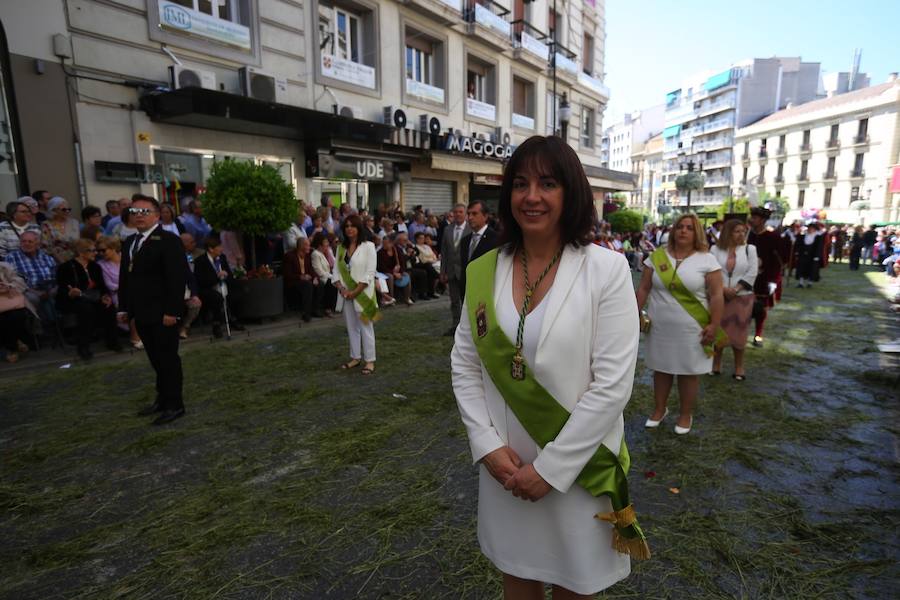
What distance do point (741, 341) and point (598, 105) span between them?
25273 millimetres

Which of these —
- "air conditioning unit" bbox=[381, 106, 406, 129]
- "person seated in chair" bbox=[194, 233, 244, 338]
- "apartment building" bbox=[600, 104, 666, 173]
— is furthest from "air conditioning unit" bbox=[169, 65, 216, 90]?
"apartment building" bbox=[600, 104, 666, 173]

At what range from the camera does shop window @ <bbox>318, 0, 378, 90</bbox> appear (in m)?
13.4

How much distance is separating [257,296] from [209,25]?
6.23m

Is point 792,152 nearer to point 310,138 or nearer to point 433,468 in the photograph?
point 310,138

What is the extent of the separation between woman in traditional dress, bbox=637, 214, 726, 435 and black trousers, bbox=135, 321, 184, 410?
14.9ft

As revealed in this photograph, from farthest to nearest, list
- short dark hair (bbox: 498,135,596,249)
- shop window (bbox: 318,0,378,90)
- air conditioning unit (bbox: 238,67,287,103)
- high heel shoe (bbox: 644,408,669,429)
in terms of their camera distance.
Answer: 1. shop window (bbox: 318,0,378,90)
2. air conditioning unit (bbox: 238,67,287,103)
3. high heel shoe (bbox: 644,408,669,429)
4. short dark hair (bbox: 498,135,596,249)

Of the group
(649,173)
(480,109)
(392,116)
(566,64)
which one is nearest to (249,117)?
(392,116)

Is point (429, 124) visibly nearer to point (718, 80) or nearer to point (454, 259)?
point (454, 259)

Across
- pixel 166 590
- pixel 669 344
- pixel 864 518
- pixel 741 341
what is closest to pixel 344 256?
pixel 669 344

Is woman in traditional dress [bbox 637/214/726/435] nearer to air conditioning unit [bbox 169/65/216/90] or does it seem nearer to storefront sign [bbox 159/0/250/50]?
air conditioning unit [bbox 169/65/216/90]

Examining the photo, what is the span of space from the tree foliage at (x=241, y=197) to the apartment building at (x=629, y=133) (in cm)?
11858

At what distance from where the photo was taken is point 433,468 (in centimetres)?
389

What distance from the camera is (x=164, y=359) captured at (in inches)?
192

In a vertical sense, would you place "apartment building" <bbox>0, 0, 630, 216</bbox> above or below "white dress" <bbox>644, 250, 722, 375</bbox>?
above
